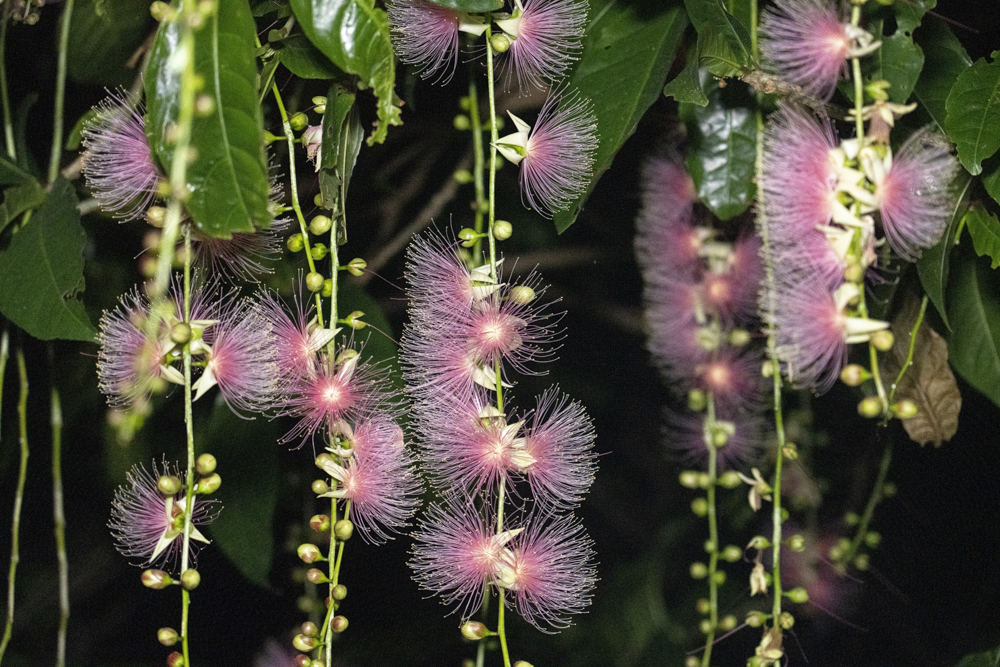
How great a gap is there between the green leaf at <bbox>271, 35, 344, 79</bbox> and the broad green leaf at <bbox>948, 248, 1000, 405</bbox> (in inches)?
21.8

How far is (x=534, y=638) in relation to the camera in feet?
4.38

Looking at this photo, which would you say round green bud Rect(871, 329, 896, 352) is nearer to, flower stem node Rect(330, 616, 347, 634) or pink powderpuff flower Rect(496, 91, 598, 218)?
pink powderpuff flower Rect(496, 91, 598, 218)

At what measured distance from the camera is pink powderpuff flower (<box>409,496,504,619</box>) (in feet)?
2.00

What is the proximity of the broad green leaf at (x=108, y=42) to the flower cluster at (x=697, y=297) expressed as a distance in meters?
0.56

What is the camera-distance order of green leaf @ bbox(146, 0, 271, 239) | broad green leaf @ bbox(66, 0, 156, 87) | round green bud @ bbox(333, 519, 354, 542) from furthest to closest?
broad green leaf @ bbox(66, 0, 156, 87), round green bud @ bbox(333, 519, 354, 542), green leaf @ bbox(146, 0, 271, 239)

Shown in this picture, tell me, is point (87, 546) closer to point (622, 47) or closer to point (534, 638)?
point (534, 638)

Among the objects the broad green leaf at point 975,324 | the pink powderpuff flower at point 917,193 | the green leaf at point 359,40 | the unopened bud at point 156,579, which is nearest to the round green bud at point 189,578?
the unopened bud at point 156,579

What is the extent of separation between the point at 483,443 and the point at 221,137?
270mm

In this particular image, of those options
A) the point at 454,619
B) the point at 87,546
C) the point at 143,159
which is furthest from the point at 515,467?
the point at 87,546

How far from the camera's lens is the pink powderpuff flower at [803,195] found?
56cm

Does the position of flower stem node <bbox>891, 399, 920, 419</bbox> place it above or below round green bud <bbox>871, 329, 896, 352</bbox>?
below

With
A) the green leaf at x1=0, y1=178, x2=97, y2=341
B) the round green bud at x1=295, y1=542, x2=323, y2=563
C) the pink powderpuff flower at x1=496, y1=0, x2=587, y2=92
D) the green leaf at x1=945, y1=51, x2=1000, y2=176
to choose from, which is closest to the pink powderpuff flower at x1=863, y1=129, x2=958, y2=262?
the green leaf at x1=945, y1=51, x2=1000, y2=176

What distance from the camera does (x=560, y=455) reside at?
64 cm

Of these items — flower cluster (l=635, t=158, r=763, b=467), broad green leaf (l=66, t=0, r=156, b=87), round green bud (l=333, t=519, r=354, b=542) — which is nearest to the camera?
round green bud (l=333, t=519, r=354, b=542)
